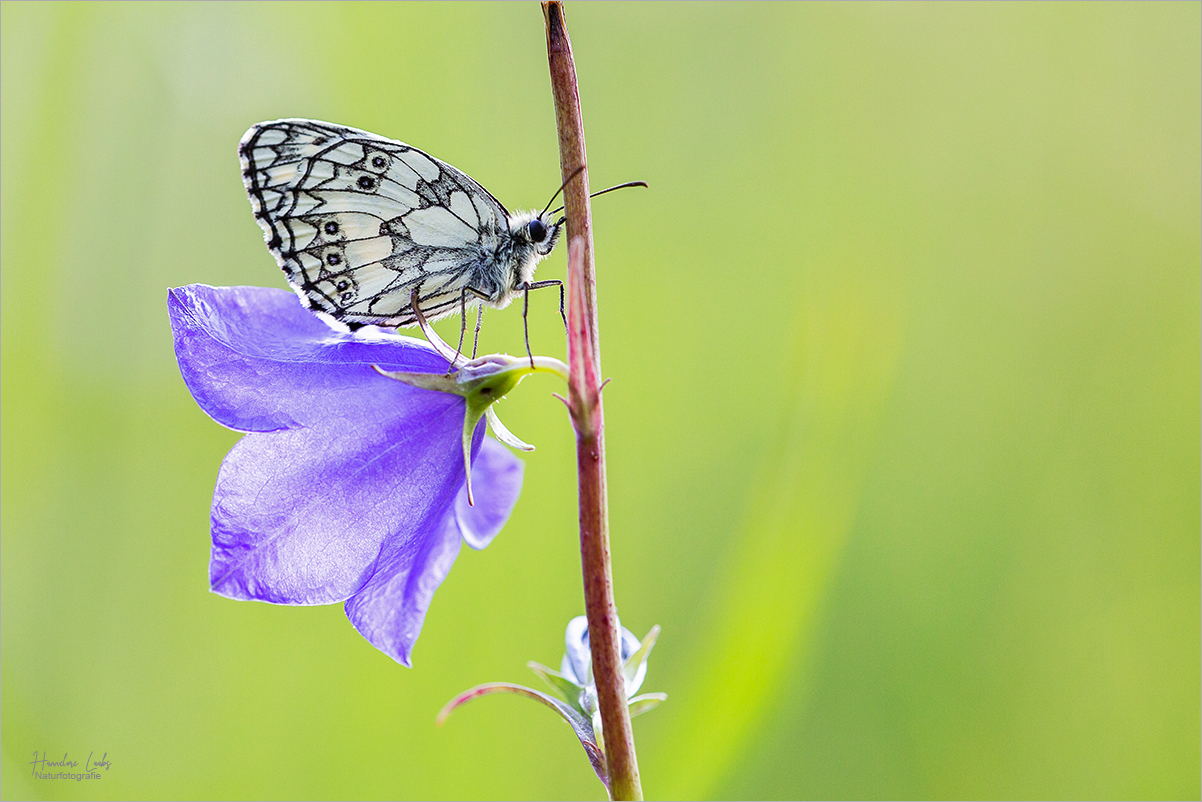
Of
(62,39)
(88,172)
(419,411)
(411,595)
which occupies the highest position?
(62,39)

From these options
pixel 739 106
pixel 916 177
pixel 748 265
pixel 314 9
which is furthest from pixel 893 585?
pixel 314 9

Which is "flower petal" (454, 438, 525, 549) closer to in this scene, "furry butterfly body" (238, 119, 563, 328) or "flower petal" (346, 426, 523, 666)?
"flower petal" (346, 426, 523, 666)

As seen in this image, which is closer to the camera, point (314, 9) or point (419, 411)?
point (419, 411)

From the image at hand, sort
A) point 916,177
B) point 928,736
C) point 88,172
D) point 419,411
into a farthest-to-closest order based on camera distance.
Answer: point 916,177, point 88,172, point 928,736, point 419,411

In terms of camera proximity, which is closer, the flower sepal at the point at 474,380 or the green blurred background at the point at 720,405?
the flower sepal at the point at 474,380

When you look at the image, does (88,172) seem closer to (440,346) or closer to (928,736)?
(440,346)

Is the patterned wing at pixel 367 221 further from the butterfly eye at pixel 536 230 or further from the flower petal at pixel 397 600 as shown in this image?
the flower petal at pixel 397 600
